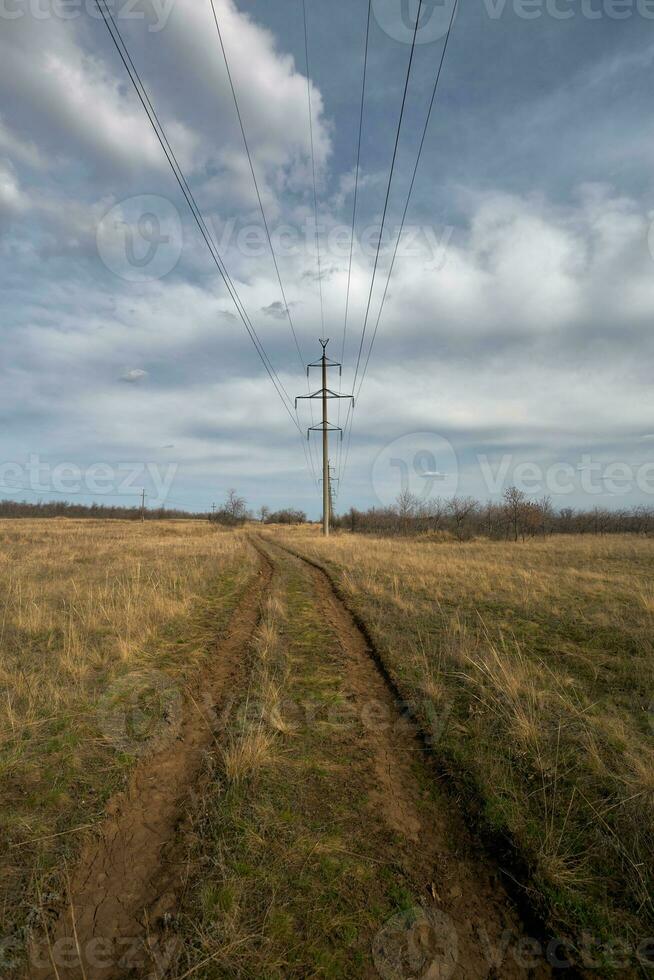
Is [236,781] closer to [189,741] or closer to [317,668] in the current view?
[189,741]

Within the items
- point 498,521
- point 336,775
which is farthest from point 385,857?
point 498,521

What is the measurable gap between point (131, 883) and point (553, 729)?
3.97 metres

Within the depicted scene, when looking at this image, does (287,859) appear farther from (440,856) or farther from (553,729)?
(553,729)

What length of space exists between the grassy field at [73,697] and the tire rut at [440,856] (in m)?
2.23

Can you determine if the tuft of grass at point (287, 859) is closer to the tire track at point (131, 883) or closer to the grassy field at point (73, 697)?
the tire track at point (131, 883)

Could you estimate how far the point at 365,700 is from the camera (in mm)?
5652

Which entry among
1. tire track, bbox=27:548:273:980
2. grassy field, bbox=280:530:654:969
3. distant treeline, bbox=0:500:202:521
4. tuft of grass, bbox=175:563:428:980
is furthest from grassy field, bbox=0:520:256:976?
distant treeline, bbox=0:500:202:521

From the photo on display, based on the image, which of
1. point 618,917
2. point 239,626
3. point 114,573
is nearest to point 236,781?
point 618,917

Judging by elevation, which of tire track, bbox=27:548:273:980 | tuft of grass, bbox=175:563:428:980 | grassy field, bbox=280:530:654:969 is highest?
grassy field, bbox=280:530:654:969

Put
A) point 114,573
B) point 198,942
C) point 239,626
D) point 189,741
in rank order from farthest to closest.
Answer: point 114,573, point 239,626, point 189,741, point 198,942

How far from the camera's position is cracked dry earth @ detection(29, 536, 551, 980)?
96.1 inches

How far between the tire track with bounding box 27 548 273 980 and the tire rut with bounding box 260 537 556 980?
1.51m

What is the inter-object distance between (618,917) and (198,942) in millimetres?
2350

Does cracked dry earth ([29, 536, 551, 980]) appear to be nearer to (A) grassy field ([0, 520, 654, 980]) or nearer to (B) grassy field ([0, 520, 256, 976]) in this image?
(A) grassy field ([0, 520, 654, 980])
